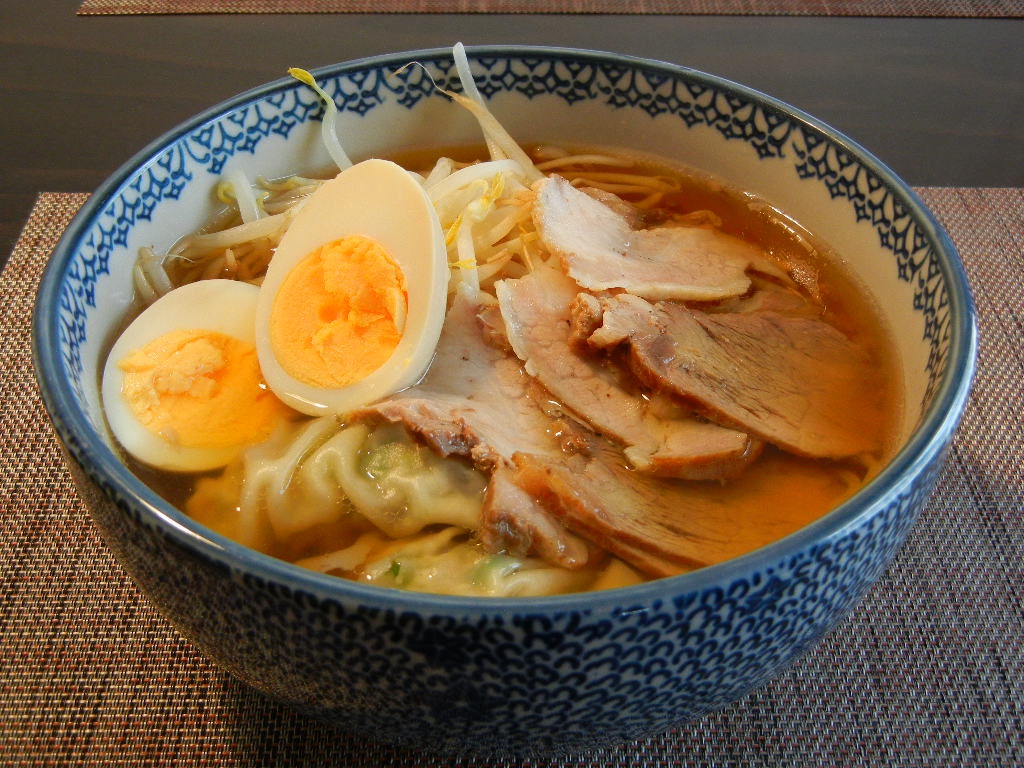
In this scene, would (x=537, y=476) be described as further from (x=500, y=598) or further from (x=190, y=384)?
(x=190, y=384)

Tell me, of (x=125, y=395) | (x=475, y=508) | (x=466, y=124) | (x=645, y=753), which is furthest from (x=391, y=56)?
(x=645, y=753)

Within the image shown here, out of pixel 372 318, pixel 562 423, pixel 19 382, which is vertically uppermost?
pixel 372 318

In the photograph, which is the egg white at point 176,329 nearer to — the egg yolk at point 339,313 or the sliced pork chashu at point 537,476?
the egg yolk at point 339,313

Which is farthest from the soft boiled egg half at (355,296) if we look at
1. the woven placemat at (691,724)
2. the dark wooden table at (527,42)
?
the dark wooden table at (527,42)

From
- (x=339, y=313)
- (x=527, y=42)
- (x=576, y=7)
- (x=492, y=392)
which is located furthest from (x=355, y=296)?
(x=576, y=7)

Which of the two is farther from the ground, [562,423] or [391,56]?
[391,56]

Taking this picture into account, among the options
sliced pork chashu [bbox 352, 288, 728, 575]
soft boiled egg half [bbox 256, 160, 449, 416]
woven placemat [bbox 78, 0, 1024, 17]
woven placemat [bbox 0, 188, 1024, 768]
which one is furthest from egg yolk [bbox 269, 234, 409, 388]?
woven placemat [bbox 78, 0, 1024, 17]

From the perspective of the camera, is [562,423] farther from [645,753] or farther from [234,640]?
[234,640]
